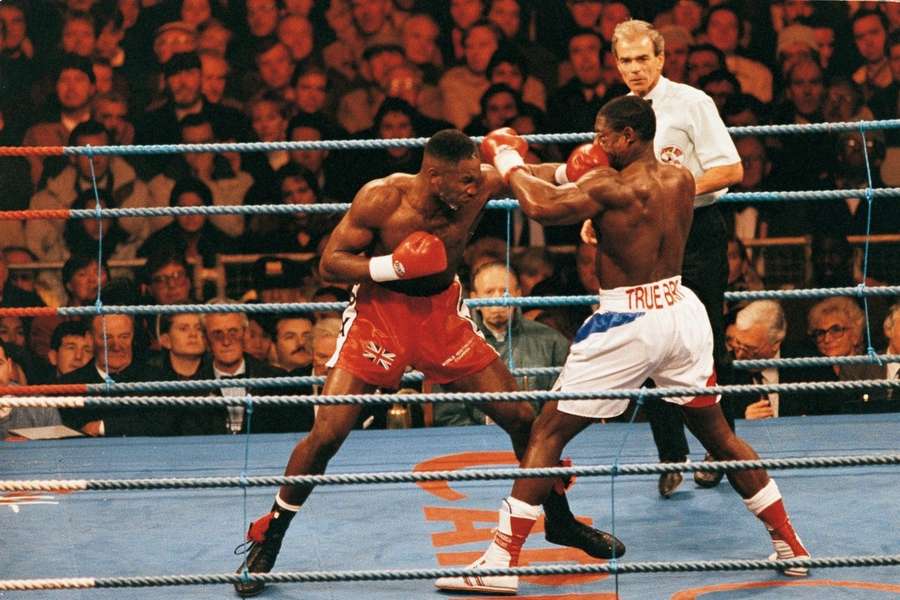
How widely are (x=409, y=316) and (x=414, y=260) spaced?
0.28m

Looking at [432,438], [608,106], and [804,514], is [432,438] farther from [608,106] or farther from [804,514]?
[608,106]

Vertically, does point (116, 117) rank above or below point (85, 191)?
above

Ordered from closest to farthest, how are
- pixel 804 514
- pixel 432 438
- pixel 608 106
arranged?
pixel 608 106 < pixel 804 514 < pixel 432 438

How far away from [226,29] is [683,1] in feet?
6.64

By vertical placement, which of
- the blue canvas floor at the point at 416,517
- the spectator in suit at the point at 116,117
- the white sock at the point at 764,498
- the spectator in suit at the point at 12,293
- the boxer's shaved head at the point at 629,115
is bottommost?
the blue canvas floor at the point at 416,517

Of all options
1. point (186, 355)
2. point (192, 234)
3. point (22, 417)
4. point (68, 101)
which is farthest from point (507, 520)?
point (68, 101)

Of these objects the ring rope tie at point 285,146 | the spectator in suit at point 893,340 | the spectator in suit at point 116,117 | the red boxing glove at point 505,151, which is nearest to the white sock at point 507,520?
the red boxing glove at point 505,151

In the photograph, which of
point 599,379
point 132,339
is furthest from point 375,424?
point 599,379

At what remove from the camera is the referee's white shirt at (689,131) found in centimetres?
395

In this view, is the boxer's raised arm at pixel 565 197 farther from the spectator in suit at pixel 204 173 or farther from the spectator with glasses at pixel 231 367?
the spectator in suit at pixel 204 173

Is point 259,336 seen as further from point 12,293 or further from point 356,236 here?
point 356,236

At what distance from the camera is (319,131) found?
5496 millimetres

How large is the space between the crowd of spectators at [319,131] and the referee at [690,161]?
3.20 feet

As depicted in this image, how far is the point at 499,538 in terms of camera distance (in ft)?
11.0
